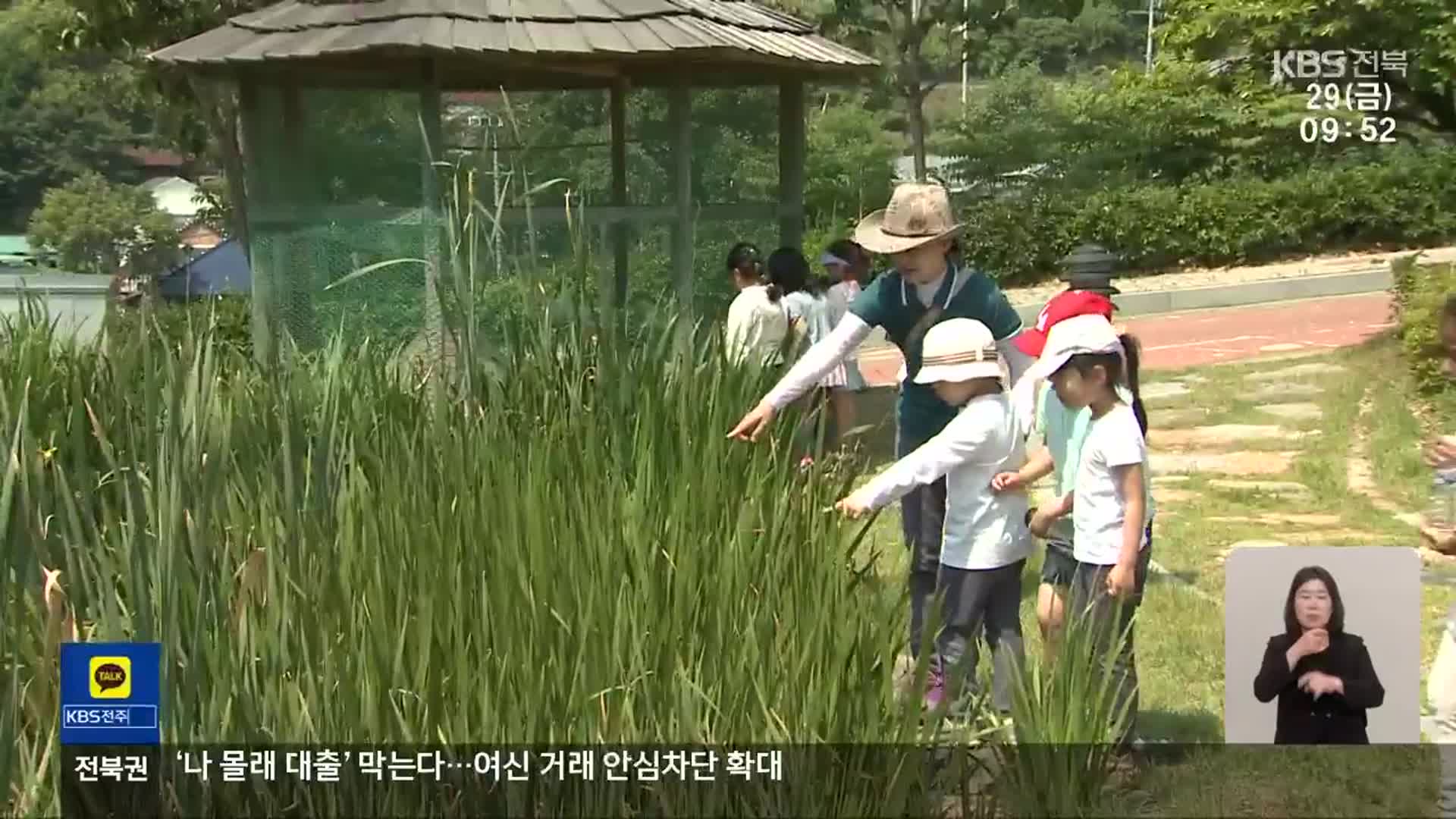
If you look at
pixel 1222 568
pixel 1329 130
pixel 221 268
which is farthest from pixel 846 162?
pixel 1222 568

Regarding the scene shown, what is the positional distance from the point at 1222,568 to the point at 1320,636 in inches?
103

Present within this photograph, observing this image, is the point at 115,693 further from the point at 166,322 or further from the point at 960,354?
the point at 166,322

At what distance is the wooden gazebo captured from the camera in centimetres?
632

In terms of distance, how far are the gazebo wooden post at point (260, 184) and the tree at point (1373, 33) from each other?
6.08 meters

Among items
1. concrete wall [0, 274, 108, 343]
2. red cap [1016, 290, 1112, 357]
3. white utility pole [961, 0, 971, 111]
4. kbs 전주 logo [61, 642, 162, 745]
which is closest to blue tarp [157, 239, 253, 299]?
concrete wall [0, 274, 108, 343]

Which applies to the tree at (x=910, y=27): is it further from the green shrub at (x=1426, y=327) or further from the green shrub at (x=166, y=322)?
the green shrub at (x=166, y=322)

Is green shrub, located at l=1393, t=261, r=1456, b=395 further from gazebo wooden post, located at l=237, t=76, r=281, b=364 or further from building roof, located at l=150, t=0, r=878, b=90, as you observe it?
gazebo wooden post, located at l=237, t=76, r=281, b=364

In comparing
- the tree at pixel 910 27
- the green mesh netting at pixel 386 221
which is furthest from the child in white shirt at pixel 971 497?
the tree at pixel 910 27

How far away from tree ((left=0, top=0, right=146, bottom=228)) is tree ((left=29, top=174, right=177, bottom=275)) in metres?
0.86

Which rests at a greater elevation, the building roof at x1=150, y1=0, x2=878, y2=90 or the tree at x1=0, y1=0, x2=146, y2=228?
the building roof at x1=150, y1=0, x2=878, y2=90

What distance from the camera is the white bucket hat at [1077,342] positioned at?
3.22m

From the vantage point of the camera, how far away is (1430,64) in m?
9.70

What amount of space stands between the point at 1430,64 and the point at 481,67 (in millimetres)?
5866

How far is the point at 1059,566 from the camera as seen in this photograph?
3.62 metres
